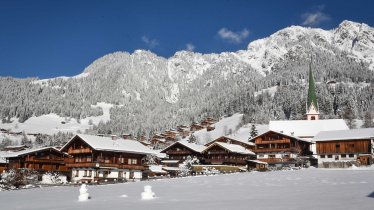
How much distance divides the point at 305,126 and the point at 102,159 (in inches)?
2286

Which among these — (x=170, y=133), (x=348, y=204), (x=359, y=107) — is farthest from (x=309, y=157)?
(x=359, y=107)

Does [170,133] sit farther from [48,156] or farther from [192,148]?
[48,156]

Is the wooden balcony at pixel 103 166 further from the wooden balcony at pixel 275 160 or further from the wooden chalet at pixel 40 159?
the wooden balcony at pixel 275 160

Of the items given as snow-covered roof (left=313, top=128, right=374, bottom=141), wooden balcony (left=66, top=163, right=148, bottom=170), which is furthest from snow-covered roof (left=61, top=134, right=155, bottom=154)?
snow-covered roof (left=313, top=128, right=374, bottom=141)

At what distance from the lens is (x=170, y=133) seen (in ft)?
605

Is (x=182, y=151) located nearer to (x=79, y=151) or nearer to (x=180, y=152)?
(x=180, y=152)

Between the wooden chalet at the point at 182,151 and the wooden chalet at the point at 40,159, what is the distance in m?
23.4

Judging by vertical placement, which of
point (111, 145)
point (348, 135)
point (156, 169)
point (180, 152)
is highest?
point (348, 135)

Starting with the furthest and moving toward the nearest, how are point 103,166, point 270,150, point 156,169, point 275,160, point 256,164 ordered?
point 256,164, point 270,150, point 275,160, point 156,169, point 103,166

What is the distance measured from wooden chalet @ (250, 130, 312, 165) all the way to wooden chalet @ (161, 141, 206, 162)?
12.7 m

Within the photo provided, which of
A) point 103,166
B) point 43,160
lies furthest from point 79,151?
point 43,160

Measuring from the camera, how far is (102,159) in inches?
2625

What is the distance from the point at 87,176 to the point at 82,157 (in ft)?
11.2

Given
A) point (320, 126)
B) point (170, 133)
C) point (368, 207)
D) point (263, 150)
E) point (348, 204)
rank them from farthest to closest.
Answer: point (170, 133) < point (320, 126) < point (263, 150) < point (348, 204) < point (368, 207)
